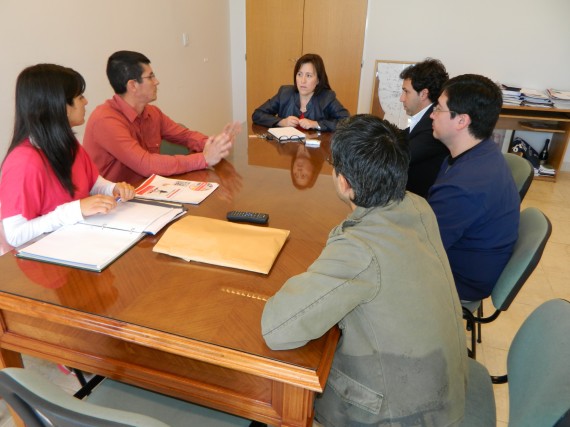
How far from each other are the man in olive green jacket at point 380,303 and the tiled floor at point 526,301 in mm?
970

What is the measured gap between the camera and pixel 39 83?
→ 140 centimetres

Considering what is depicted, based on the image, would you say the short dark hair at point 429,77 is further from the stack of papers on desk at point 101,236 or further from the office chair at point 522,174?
the stack of papers on desk at point 101,236

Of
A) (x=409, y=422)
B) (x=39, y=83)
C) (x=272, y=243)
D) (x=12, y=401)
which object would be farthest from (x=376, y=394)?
(x=39, y=83)

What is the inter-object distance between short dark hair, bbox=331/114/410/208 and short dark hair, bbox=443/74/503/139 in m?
0.82

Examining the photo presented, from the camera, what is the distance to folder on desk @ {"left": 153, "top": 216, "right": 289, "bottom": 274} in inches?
44.6

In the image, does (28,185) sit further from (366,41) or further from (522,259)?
(366,41)

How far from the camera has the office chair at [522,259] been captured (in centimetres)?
130

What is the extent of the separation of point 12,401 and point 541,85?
5.03 metres

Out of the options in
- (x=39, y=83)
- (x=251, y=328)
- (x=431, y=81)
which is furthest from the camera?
(x=431, y=81)

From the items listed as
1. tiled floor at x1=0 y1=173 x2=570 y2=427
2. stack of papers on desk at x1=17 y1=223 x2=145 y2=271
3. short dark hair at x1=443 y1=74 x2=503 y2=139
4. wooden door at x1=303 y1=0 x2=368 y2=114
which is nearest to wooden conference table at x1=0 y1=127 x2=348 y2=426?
stack of papers on desk at x1=17 y1=223 x2=145 y2=271

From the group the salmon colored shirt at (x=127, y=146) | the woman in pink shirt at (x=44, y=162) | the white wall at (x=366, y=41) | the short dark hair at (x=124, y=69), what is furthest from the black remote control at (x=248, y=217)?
the white wall at (x=366, y=41)

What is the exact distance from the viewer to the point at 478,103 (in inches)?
64.1

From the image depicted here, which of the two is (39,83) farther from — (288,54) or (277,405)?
(288,54)

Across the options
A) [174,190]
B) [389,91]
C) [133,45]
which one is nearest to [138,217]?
[174,190]
